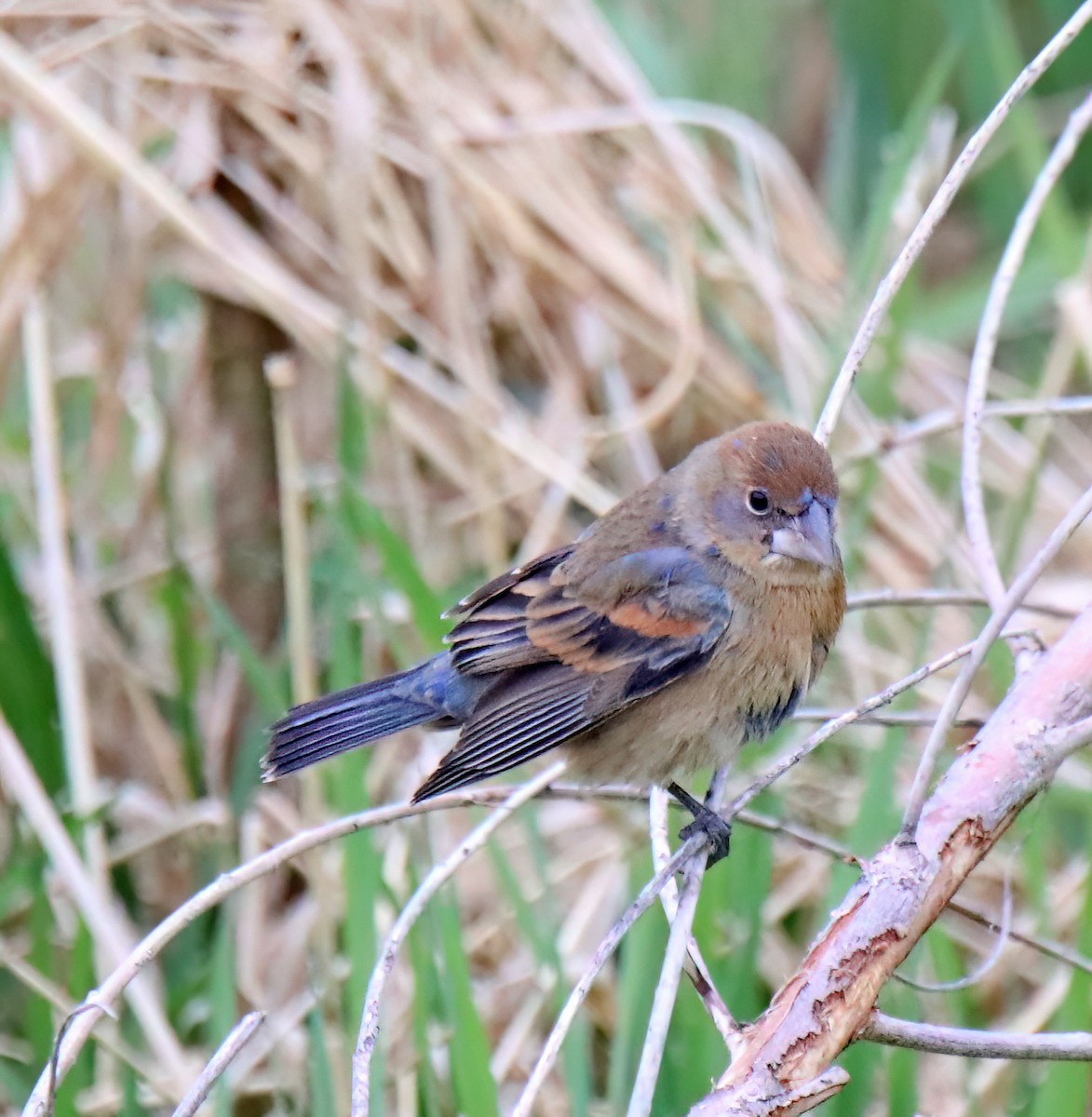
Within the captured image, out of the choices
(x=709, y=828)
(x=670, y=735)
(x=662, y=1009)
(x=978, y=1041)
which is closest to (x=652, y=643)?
(x=670, y=735)

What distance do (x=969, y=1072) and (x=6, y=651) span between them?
2.02 meters

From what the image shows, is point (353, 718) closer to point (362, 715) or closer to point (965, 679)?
point (362, 715)

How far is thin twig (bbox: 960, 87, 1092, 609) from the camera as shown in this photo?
2.02 meters

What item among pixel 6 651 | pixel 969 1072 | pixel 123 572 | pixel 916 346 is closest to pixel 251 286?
pixel 123 572

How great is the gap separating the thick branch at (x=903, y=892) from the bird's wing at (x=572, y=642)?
92cm

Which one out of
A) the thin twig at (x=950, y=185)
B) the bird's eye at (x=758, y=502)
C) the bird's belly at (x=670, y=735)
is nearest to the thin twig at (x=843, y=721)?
the thin twig at (x=950, y=185)

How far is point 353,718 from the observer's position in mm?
2750

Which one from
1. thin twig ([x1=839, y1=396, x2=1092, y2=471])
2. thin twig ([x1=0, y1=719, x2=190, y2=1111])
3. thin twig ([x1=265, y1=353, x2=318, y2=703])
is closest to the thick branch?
thin twig ([x1=839, y1=396, x2=1092, y2=471])

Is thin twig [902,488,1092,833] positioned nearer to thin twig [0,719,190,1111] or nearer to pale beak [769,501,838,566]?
pale beak [769,501,838,566]

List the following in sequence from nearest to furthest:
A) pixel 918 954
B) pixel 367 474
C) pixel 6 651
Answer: pixel 918 954, pixel 6 651, pixel 367 474

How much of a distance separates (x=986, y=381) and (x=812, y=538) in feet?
1.54

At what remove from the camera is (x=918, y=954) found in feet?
8.43

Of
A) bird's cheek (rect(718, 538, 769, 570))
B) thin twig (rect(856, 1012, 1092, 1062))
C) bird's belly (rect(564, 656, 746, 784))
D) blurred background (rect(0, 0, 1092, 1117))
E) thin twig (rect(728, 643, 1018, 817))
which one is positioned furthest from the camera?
blurred background (rect(0, 0, 1092, 1117))

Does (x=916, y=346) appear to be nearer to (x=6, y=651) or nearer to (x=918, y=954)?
(x=918, y=954)
